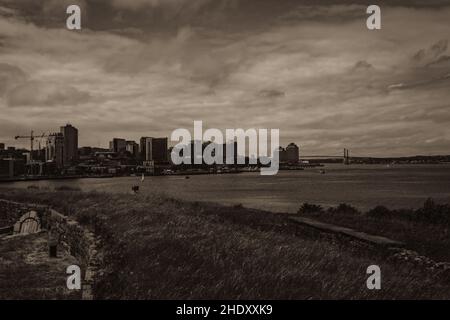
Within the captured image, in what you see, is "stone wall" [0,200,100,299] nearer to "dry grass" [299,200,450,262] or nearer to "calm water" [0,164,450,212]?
"dry grass" [299,200,450,262]

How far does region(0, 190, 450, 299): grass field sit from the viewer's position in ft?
23.2

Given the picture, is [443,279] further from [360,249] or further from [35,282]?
[35,282]

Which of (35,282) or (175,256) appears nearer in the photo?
(175,256)

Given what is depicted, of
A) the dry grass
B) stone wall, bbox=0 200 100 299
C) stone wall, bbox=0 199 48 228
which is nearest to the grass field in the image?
stone wall, bbox=0 200 100 299

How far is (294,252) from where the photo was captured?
Answer: 392 inches

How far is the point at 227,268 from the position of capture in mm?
8227

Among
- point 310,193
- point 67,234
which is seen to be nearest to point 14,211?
point 67,234

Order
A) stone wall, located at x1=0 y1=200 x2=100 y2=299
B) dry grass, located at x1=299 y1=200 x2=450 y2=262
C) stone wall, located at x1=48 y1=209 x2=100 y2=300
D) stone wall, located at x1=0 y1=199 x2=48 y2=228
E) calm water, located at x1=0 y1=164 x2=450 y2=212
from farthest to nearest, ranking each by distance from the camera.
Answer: calm water, located at x1=0 y1=164 x2=450 y2=212 < stone wall, located at x1=0 y1=199 x2=48 y2=228 < dry grass, located at x1=299 y1=200 x2=450 y2=262 < stone wall, located at x1=48 y1=209 x2=100 y2=300 < stone wall, located at x1=0 y1=200 x2=100 y2=299

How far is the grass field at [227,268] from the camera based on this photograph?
23.2 ft

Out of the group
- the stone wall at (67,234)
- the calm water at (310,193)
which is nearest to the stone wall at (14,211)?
the stone wall at (67,234)
